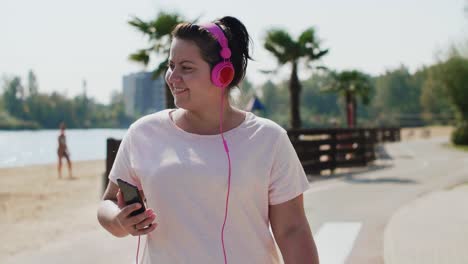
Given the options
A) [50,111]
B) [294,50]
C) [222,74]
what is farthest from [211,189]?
[50,111]

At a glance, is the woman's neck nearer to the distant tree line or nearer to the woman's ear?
the woman's ear

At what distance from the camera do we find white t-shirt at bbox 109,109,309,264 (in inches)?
78.9

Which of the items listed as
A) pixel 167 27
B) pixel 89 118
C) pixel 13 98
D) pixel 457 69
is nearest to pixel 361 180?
pixel 167 27

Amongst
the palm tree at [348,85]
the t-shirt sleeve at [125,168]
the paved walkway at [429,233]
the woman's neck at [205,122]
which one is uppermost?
the palm tree at [348,85]

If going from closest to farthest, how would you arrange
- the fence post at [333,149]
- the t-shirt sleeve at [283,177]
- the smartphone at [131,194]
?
the smartphone at [131,194] → the t-shirt sleeve at [283,177] → the fence post at [333,149]

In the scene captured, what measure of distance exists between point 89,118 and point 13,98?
19407mm

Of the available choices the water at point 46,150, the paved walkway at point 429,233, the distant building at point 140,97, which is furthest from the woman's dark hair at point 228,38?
the distant building at point 140,97

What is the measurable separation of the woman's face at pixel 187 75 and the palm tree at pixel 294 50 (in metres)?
27.5

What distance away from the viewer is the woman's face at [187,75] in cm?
209

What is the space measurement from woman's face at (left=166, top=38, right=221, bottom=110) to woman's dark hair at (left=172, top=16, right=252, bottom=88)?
19mm

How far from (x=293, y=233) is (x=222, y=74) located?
0.53m

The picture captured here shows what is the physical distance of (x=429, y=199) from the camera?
39.9 feet

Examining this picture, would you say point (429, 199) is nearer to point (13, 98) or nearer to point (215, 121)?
point (215, 121)

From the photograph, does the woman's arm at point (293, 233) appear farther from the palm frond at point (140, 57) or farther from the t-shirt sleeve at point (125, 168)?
the palm frond at point (140, 57)
